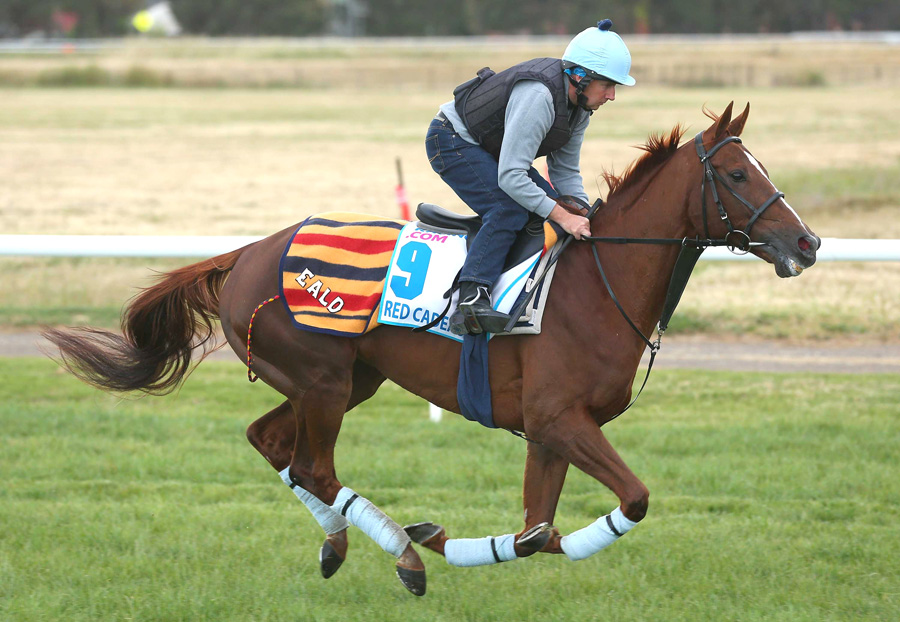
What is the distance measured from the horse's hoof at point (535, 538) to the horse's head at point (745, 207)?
133 cm

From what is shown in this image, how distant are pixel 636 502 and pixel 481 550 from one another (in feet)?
2.39

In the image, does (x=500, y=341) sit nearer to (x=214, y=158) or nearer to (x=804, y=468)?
(x=804, y=468)

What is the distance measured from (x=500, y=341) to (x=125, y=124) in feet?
85.1

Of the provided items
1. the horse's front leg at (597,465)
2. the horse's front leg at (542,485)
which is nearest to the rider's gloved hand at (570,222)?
the horse's front leg at (597,465)

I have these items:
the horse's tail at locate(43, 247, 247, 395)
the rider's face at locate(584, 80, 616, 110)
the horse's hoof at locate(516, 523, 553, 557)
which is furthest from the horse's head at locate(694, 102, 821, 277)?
the horse's tail at locate(43, 247, 247, 395)

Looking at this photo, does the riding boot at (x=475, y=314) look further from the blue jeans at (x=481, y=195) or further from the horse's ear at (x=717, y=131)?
the horse's ear at (x=717, y=131)

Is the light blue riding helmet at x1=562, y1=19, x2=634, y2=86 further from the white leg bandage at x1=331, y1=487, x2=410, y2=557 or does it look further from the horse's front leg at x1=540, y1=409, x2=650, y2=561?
the white leg bandage at x1=331, y1=487, x2=410, y2=557

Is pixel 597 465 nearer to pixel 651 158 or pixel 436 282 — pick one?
pixel 436 282

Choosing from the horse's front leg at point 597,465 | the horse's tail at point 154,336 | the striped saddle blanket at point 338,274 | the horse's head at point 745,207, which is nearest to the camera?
the horse's head at point 745,207

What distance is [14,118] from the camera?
29031 mm

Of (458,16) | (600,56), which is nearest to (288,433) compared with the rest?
(600,56)

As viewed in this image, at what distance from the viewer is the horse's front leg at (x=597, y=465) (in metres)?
4.11

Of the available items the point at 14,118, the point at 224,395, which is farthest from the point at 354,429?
the point at 14,118

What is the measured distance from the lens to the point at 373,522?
15.0ft
